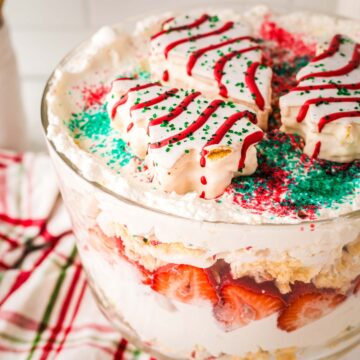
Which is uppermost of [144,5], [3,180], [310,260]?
[144,5]

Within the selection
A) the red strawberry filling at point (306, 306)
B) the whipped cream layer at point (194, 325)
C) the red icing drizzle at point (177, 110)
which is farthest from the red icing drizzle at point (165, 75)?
the red strawberry filling at point (306, 306)

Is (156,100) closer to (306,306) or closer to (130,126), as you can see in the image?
(130,126)

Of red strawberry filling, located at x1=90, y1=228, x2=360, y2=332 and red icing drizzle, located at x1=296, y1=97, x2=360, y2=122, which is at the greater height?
red icing drizzle, located at x1=296, y1=97, x2=360, y2=122

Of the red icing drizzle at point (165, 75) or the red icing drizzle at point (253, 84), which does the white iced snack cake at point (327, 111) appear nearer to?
the red icing drizzle at point (253, 84)

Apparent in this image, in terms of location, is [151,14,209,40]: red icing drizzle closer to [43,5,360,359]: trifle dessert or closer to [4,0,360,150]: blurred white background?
[43,5,360,359]: trifle dessert

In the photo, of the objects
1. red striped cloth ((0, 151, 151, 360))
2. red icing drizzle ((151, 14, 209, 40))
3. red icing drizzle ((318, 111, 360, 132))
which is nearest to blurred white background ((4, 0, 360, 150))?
red striped cloth ((0, 151, 151, 360))

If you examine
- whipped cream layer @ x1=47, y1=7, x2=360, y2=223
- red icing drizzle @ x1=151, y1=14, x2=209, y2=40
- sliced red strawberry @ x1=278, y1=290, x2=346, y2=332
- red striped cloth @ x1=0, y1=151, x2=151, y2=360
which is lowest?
red striped cloth @ x1=0, y1=151, x2=151, y2=360

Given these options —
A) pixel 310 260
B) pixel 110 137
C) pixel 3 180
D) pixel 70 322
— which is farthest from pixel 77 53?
pixel 310 260

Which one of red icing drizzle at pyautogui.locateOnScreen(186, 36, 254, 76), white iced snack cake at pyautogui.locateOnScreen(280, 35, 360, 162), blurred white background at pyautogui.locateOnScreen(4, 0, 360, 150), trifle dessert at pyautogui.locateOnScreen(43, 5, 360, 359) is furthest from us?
blurred white background at pyautogui.locateOnScreen(4, 0, 360, 150)

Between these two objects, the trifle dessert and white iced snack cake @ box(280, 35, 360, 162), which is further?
white iced snack cake @ box(280, 35, 360, 162)

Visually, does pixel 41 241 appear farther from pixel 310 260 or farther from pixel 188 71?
pixel 310 260
